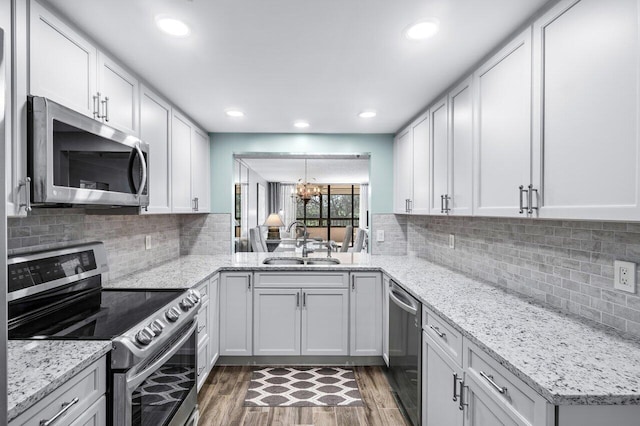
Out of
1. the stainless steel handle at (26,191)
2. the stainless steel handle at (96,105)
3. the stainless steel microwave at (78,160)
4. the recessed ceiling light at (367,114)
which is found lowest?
the stainless steel handle at (26,191)

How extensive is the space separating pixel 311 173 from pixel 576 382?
7.72 m

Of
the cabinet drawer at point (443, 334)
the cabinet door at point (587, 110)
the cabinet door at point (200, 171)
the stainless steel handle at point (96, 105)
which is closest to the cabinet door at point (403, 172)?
the cabinet drawer at point (443, 334)

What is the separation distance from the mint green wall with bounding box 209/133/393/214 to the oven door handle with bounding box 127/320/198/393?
1.97m

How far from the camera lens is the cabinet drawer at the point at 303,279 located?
9.78 ft

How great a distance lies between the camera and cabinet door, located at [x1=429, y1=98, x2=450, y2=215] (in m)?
2.38

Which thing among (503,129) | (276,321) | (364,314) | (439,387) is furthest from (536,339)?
(276,321)

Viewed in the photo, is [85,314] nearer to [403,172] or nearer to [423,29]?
[423,29]

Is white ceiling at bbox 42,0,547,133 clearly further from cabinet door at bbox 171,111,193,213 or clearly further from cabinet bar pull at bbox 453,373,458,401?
cabinet bar pull at bbox 453,373,458,401

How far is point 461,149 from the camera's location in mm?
2133

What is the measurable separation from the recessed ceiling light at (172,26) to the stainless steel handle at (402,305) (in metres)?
1.89

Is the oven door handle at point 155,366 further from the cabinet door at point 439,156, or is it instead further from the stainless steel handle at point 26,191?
the cabinet door at point 439,156

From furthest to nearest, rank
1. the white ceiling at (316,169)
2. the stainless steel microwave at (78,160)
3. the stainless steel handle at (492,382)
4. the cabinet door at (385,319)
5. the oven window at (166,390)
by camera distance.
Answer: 1. the white ceiling at (316,169)
2. the cabinet door at (385,319)
3. the oven window at (166,390)
4. the stainless steel microwave at (78,160)
5. the stainless steel handle at (492,382)

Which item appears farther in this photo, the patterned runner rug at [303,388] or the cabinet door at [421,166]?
the cabinet door at [421,166]

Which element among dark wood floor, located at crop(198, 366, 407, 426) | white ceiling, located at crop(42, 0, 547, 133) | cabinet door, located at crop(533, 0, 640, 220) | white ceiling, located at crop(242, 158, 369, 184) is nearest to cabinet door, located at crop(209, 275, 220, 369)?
dark wood floor, located at crop(198, 366, 407, 426)
